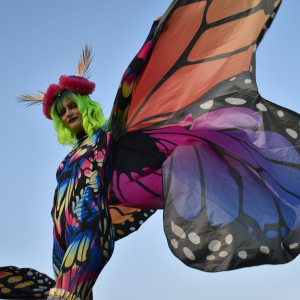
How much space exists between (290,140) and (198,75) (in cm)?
65

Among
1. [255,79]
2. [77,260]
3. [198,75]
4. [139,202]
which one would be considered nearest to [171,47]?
[198,75]

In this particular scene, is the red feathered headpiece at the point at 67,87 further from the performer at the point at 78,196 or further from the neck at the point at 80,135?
the neck at the point at 80,135

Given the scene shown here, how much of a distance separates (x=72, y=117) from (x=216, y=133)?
3.33ft

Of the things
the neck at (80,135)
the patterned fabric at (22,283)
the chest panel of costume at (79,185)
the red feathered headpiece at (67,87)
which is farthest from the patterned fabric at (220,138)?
the patterned fabric at (22,283)

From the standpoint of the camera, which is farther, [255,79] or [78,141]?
[78,141]

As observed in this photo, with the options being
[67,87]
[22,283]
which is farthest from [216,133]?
[22,283]

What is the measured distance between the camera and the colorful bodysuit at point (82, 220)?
103 inches

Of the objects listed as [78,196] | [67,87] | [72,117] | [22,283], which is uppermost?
[67,87]

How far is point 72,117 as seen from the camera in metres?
3.56

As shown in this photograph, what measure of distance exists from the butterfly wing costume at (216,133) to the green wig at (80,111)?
0.35 meters

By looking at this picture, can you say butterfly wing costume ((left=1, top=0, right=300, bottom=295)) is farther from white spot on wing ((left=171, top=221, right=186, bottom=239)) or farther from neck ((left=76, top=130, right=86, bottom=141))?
neck ((left=76, top=130, right=86, bottom=141))

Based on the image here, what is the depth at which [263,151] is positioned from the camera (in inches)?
119

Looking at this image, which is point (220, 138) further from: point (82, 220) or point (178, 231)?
point (82, 220)

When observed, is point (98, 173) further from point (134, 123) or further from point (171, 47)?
point (171, 47)
